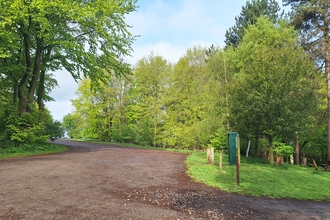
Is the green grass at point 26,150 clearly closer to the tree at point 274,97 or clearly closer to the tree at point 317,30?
the tree at point 274,97

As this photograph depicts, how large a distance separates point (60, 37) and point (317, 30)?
708 inches

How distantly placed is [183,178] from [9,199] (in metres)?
→ 5.17

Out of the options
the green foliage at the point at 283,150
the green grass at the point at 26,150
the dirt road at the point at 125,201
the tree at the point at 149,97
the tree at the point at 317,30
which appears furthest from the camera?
the tree at the point at 149,97

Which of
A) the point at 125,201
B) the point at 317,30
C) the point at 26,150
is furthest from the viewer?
the point at 317,30

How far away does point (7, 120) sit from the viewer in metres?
14.9

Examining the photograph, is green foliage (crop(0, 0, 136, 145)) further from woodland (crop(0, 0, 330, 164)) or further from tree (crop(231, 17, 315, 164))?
tree (crop(231, 17, 315, 164))

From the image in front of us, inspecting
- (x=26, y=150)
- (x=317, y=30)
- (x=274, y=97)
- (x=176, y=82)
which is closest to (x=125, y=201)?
(x=274, y=97)

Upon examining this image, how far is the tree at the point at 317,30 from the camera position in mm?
16434

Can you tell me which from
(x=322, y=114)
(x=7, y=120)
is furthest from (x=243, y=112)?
(x=7, y=120)

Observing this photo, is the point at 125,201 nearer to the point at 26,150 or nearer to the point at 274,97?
the point at 274,97

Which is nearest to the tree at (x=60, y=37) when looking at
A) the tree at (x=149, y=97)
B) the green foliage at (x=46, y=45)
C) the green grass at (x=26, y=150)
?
the green foliage at (x=46, y=45)

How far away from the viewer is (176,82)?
26281 mm

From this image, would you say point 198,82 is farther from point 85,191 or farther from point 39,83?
point 85,191

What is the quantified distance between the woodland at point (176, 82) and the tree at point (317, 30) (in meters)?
0.07
